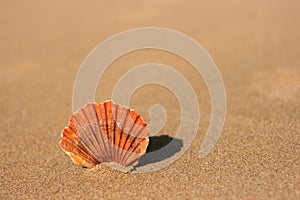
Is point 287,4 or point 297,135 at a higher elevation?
point 287,4

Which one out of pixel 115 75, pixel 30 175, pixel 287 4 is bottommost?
pixel 30 175

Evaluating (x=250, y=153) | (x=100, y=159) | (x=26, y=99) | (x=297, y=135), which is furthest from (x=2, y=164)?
(x=297, y=135)

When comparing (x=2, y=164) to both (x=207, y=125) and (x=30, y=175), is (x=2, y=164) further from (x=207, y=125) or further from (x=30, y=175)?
(x=207, y=125)

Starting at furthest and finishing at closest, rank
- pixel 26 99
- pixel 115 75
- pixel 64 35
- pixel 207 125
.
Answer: pixel 64 35
pixel 115 75
pixel 26 99
pixel 207 125

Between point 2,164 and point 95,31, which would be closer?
point 2,164
